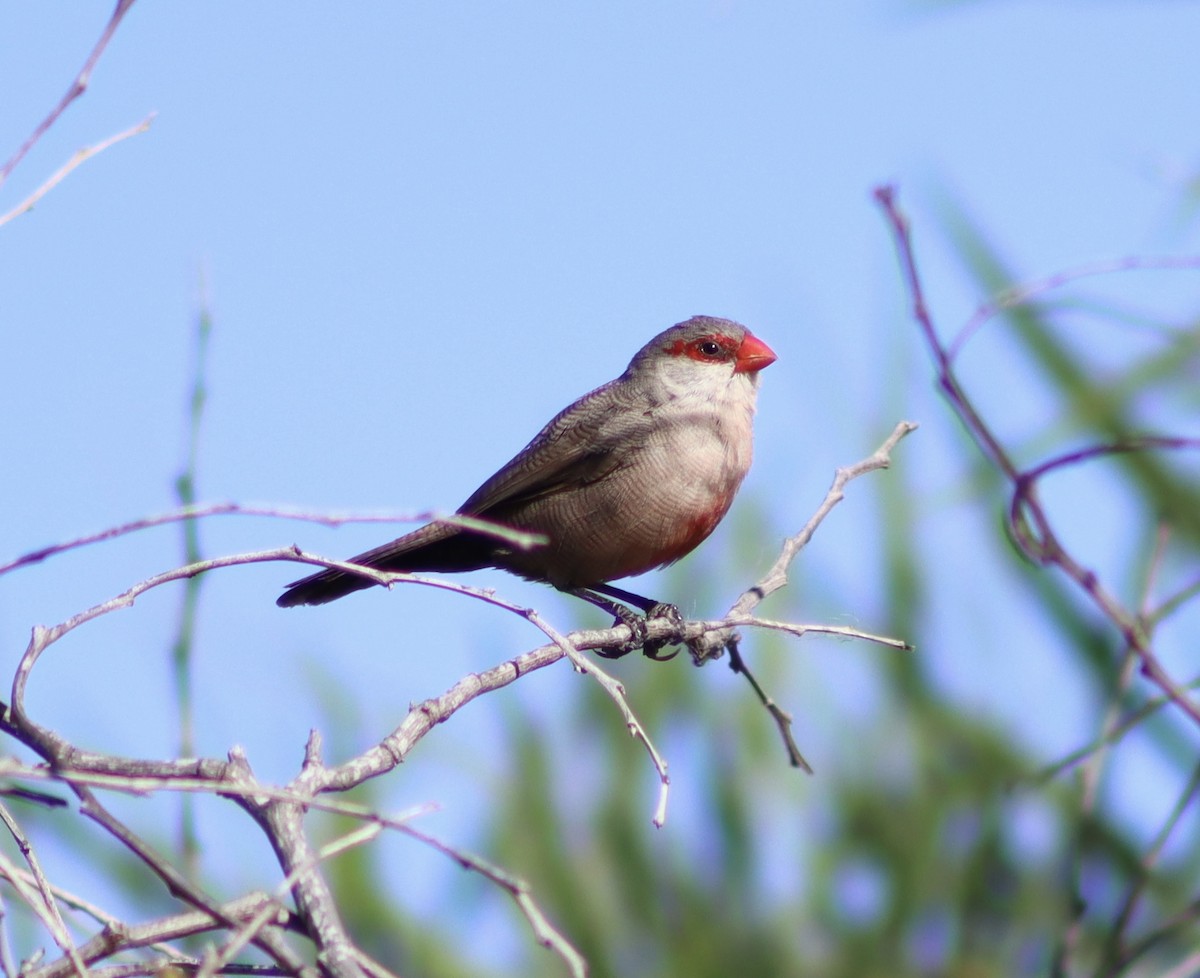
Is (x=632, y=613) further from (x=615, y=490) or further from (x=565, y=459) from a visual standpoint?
(x=565, y=459)

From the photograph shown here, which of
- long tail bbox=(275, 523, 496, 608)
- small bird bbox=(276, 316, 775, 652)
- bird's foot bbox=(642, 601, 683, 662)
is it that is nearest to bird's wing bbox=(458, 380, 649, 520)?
small bird bbox=(276, 316, 775, 652)

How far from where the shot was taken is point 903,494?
6.38 m

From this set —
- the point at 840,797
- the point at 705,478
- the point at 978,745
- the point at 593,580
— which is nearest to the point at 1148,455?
the point at 705,478

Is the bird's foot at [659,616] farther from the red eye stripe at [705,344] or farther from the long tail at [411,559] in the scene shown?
the red eye stripe at [705,344]

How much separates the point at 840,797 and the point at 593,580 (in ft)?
5.97

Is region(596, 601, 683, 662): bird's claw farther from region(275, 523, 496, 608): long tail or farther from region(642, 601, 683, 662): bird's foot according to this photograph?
region(275, 523, 496, 608): long tail

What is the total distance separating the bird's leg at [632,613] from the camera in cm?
444

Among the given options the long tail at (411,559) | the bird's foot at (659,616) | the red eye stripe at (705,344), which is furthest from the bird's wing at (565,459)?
the bird's foot at (659,616)

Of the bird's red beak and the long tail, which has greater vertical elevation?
the bird's red beak

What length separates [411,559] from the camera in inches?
221

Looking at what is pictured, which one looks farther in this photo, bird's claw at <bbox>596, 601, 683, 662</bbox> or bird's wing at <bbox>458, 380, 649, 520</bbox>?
bird's wing at <bbox>458, 380, 649, 520</bbox>

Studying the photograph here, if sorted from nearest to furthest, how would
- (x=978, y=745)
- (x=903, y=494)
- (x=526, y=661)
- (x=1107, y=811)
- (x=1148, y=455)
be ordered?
(x=526, y=661) → (x=1148, y=455) → (x=1107, y=811) → (x=978, y=745) → (x=903, y=494)

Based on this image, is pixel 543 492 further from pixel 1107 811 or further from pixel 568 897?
pixel 1107 811

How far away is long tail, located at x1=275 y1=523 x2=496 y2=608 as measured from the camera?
206 inches
